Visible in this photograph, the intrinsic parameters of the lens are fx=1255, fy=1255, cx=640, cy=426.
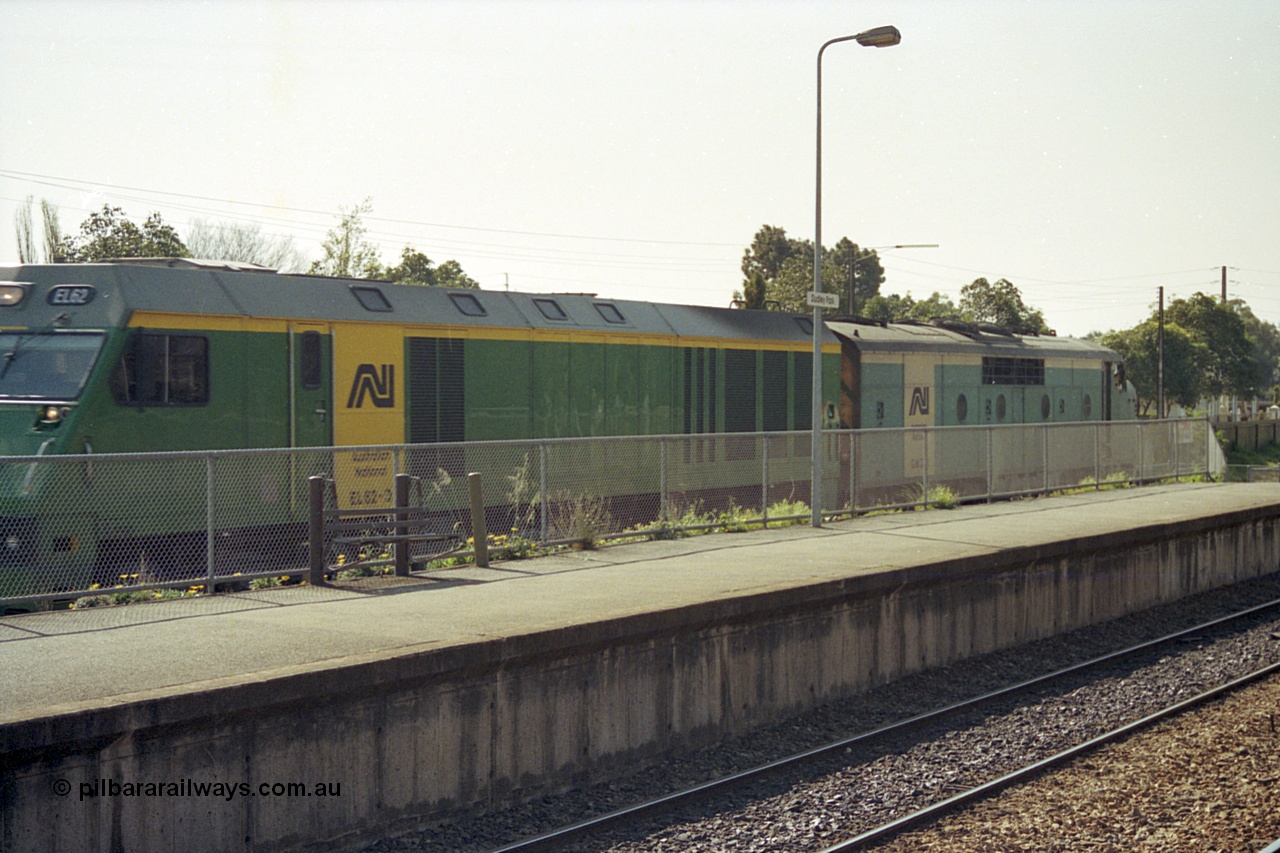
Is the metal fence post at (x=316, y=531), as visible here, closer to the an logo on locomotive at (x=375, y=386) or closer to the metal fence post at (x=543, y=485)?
the metal fence post at (x=543, y=485)

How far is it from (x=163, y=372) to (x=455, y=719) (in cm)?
735

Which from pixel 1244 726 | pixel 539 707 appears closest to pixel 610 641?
pixel 539 707

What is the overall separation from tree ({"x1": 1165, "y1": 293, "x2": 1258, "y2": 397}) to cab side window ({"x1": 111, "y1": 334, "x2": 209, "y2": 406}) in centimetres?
7515

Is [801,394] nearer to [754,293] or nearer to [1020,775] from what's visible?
[1020,775]

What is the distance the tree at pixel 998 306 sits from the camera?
66875 millimetres

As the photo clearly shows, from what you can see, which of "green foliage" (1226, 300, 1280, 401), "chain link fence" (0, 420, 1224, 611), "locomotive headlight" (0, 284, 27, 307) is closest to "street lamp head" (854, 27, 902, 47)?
"chain link fence" (0, 420, 1224, 611)

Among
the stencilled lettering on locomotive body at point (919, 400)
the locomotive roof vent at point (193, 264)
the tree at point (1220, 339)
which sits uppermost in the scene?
the tree at point (1220, 339)

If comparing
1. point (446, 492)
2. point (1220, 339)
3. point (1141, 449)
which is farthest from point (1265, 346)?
point (446, 492)

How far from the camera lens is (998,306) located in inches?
2670

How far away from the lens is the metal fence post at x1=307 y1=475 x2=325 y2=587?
37.4 feet

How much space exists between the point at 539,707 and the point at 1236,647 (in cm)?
928

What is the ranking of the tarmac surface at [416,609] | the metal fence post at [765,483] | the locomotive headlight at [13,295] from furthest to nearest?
the metal fence post at [765,483] < the locomotive headlight at [13,295] < the tarmac surface at [416,609]

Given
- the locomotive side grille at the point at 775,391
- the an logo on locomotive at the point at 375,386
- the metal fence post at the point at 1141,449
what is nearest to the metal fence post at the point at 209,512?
the an logo on locomotive at the point at 375,386

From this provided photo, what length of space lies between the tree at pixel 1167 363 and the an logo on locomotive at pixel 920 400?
5343 centimetres
